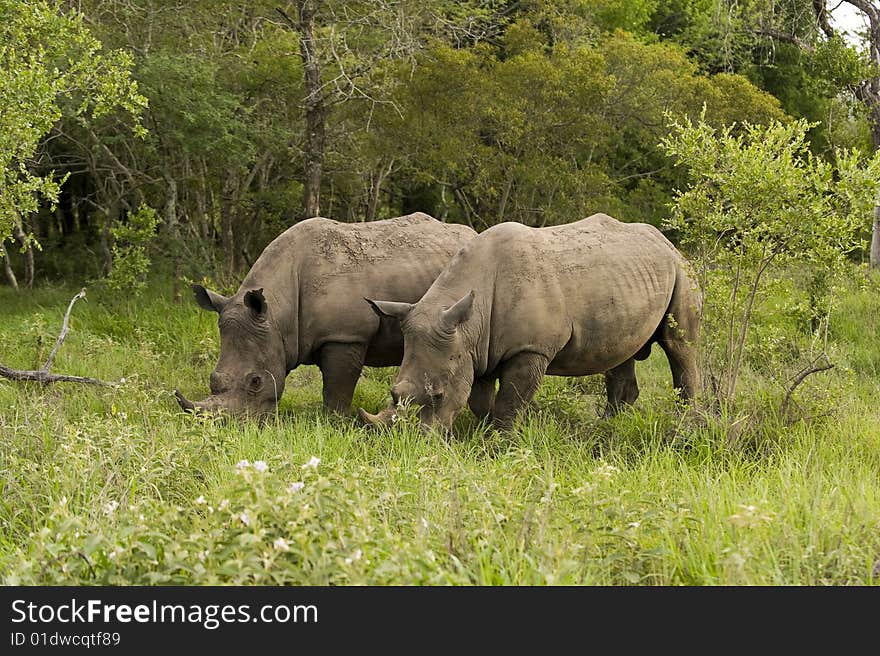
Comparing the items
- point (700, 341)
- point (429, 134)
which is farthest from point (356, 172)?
point (700, 341)

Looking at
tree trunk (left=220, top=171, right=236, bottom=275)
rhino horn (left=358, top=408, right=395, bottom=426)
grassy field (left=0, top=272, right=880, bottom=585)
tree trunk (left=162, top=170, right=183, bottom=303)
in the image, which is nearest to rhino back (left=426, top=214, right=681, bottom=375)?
grassy field (left=0, top=272, right=880, bottom=585)

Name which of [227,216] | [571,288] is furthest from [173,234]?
[571,288]

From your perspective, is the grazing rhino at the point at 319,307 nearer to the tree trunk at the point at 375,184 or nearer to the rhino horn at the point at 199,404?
the rhino horn at the point at 199,404

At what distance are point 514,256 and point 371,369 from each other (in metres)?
3.29

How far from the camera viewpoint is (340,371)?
7.35 metres

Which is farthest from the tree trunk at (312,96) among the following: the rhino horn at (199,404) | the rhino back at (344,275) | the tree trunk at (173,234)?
the rhino horn at (199,404)

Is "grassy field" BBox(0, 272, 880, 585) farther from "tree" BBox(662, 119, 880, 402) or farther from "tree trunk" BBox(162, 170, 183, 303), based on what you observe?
"tree trunk" BBox(162, 170, 183, 303)

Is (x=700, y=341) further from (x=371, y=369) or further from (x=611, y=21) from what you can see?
(x=611, y=21)

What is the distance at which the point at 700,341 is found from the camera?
758 centimetres

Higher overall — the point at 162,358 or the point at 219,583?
the point at 219,583

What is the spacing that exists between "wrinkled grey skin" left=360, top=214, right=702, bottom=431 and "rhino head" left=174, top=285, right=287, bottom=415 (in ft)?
3.02

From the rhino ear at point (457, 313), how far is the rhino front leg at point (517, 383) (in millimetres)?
674

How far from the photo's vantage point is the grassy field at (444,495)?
153 inches

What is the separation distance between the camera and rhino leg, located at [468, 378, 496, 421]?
7227mm
